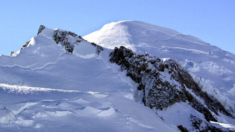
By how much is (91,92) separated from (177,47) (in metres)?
25.6

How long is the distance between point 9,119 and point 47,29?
35.6 feet

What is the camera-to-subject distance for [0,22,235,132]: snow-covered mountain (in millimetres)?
6852

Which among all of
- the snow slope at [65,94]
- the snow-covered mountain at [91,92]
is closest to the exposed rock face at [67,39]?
the snow-covered mountain at [91,92]

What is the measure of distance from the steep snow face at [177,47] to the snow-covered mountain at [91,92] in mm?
9549

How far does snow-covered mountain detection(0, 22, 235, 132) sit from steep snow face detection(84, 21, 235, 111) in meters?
9.55

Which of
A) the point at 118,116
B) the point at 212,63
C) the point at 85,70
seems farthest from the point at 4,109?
the point at 212,63

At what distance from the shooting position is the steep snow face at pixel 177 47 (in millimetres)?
27906

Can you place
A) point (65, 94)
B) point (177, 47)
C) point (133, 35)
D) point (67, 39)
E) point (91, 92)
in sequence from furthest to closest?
point (133, 35)
point (177, 47)
point (67, 39)
point (91, 92)
point (65, 94)

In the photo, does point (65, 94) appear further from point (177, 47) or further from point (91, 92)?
point (177, 47)

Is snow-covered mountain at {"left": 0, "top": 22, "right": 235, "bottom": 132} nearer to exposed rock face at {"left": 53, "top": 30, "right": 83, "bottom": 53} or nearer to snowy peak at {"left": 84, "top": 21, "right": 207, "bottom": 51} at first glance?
exposed rock face at {"left": 53, "top": 30, "right": 83, "bottom": 53}

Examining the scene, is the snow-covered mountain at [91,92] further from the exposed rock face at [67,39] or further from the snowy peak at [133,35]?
the snowy peak at [133,35]

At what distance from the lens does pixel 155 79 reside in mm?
14094

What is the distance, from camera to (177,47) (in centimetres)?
3312

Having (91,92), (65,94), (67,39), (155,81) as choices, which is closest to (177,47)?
(155,81)
